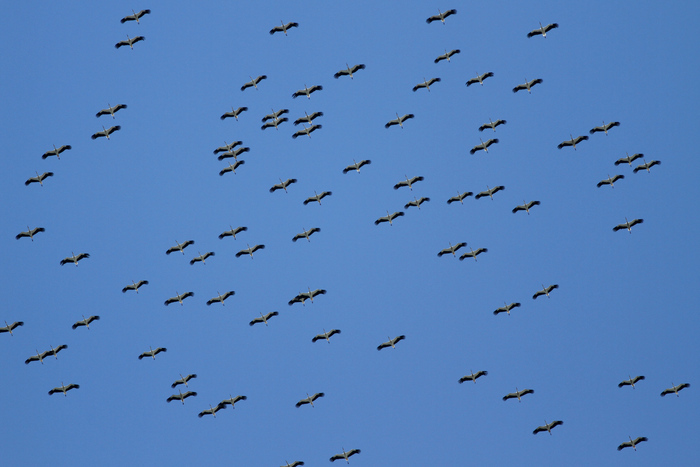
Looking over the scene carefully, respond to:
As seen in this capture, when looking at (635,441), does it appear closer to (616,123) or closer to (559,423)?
(559,423)

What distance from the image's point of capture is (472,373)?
6590 inches

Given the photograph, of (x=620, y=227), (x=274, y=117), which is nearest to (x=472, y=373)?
(x=620, y=227)

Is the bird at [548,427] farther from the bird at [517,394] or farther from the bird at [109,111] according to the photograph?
the bird at [109,111]

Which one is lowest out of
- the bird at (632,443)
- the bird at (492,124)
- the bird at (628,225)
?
the bird at (632,443)

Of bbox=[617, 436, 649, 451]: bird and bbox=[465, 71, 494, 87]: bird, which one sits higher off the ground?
bbox=[465, 71, 494, 87]: bird

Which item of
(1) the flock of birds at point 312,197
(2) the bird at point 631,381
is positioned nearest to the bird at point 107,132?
(1) the flock of birds at point 312,197

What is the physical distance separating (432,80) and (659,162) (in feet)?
84.1

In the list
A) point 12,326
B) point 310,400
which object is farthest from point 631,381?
point 12,326

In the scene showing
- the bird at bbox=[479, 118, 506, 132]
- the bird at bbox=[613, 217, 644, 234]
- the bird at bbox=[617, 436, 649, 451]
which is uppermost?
the bird at bbox=[479, 118, 506, 132]

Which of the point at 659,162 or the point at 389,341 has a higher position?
the point at 659,162

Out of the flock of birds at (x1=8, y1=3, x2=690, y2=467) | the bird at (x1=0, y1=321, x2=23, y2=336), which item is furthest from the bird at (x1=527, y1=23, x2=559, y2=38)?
the bird at (x1=0, y1=321, x2=23, y2=336)

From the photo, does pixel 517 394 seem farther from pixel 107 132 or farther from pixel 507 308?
pixel 107 132

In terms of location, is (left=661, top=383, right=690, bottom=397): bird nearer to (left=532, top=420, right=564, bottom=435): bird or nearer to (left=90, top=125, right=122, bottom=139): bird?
(left=532, top=420, right=564, bottom=435): bird

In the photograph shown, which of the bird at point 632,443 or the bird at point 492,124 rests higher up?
the bird at point 492,124
